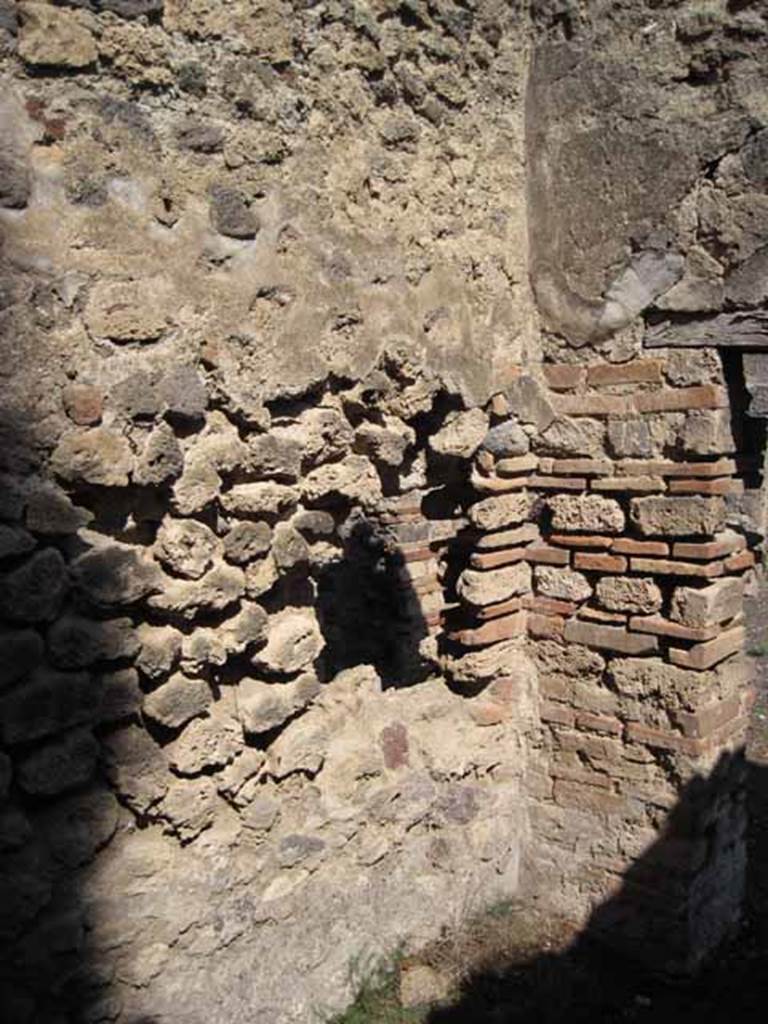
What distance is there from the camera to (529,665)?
3.55 metres

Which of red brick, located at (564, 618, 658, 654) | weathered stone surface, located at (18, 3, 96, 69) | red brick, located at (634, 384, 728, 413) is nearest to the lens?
weathered stone surface, located at (18, 3, 96, 69)

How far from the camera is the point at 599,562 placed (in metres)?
3.33

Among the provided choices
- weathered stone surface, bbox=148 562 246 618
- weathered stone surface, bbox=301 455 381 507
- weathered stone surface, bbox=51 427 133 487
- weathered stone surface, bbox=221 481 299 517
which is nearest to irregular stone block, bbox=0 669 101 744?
weathered stone surface, bbox=148 562 246 618

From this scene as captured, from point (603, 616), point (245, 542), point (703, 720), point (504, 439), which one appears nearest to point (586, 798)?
point (703, 720)

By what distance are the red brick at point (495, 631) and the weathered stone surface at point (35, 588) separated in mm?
1634

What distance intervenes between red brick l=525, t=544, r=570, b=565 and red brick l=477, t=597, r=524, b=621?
161 mm

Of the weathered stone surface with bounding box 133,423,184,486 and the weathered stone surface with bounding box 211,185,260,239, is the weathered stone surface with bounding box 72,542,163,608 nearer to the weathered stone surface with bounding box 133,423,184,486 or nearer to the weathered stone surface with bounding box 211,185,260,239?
the weathered stone surface with bounding box 133,423,184,486

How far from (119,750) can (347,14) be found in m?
2.12

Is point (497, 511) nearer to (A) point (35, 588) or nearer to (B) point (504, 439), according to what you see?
(B) point (504, 439)

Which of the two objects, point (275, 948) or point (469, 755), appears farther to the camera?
point (469, 755)

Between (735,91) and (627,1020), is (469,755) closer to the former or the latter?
(627,1020)

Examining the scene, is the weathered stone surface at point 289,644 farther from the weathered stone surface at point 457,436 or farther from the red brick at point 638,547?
the red brick at point 638,547

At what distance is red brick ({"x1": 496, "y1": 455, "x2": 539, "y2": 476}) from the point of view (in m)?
3.37

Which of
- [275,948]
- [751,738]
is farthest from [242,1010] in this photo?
[751,738]
